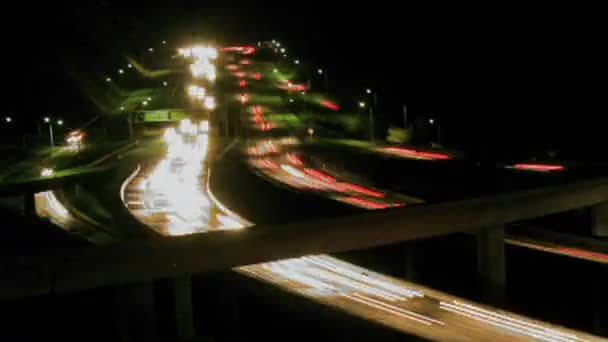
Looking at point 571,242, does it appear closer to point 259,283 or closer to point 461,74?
point 259,283

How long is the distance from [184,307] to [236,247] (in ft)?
16.8

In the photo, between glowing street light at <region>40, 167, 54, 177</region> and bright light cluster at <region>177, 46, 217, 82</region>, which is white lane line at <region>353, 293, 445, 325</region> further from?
bright light cluster at <region>177, 46, 217, 82</region>

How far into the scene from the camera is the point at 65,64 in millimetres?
134875

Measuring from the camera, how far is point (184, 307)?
920 inches

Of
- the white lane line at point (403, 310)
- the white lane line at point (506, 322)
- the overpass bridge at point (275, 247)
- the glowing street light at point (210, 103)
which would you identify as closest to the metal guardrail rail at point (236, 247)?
the overpass bridge at point (275, 247)

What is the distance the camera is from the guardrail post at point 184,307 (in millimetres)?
23375

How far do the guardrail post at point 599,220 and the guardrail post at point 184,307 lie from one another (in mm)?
18431

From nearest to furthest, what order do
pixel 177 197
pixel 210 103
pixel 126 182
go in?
pixel 177 197
pixel 126 182
pixel 210 103

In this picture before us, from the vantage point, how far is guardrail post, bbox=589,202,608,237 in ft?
109

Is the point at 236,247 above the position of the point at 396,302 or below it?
above

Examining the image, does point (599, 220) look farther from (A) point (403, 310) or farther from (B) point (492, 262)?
(A) point (403, 310)

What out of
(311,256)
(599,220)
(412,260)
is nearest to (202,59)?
(412,260)

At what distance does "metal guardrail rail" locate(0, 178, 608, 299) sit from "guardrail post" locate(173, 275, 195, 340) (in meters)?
3.83

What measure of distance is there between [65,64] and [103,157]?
69.6m
